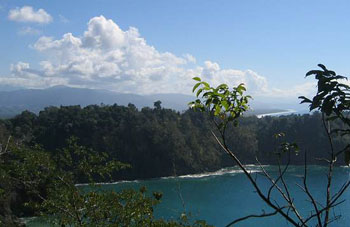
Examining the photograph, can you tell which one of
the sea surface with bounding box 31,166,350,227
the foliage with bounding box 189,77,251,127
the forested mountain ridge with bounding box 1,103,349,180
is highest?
the foliage with bounding box 189,77,251,127

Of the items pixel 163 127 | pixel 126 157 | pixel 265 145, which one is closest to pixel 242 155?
pixel 265 145

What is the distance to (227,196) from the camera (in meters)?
30.0

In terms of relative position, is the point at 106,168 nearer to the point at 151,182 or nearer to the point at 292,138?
the point at 151,182

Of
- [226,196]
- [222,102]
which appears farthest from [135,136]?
[222,102]

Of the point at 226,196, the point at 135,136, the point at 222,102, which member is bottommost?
the point at 226,196

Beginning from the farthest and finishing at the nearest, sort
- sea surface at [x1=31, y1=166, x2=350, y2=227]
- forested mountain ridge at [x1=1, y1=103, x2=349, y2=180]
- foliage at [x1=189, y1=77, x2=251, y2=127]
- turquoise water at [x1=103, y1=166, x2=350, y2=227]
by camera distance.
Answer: forested mountain ridge at [x1=1, y1=103, x2=349, y2=180]
turquoise water at [x1=103, y1=166, x2=350, y2=227]
sea surface at [x1=31, y1=166, x2=350, y2=227]
foliage at [x1=189, y1=77, x2=251, y2=127]

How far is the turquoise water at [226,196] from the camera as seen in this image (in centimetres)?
2380

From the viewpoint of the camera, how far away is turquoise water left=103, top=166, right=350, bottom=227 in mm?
23797

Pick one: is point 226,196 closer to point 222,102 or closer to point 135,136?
point 135,136

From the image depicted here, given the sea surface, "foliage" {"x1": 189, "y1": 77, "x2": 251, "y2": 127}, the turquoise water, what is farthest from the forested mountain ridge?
"foliage" {"x1": 189, "y1": 77, "x2": 251, "y2": 127}

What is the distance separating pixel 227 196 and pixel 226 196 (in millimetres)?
80

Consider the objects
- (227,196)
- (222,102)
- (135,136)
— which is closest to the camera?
(222,102)

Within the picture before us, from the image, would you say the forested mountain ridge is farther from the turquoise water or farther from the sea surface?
the turquoise water

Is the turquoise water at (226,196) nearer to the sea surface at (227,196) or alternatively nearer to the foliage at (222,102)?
the sea surface at (227,196)
